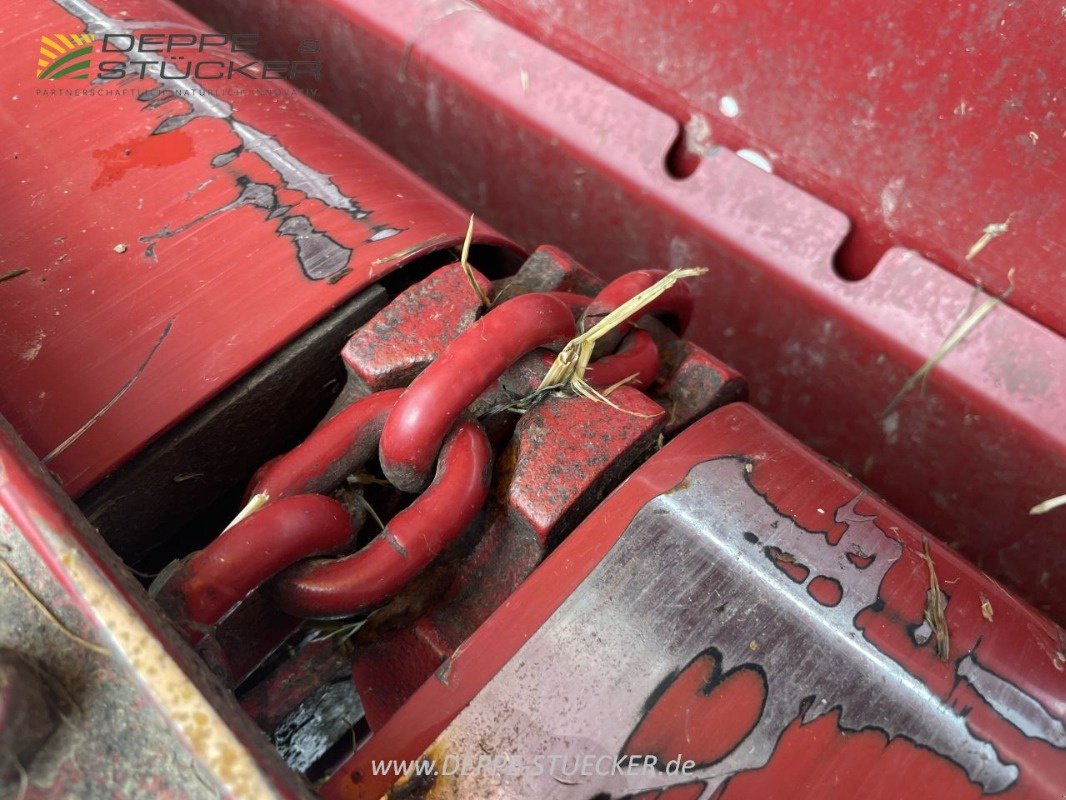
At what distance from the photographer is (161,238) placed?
43.3 inches

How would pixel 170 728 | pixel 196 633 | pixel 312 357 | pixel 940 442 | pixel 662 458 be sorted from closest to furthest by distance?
pixel 170 728
pixel 196 633
pixel 662 458
pixel 312 357
pixel 940 442

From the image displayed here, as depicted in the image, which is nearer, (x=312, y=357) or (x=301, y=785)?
(x=301, y=785)

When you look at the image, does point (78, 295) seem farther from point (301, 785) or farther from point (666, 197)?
→ point (666, 197)

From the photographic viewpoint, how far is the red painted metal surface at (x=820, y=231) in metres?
1.18

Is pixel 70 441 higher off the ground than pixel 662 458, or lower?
lower

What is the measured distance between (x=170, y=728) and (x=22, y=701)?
Result: 0.33 feet

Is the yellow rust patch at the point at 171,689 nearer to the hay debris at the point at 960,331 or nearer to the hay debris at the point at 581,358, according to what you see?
the hay debris at the point at 581,358

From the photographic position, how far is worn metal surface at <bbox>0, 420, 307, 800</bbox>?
58 cm

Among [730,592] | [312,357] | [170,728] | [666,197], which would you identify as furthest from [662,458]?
[666,197]

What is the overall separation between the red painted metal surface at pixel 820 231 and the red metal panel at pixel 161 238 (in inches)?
12.4

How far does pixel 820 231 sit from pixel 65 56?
1.10m

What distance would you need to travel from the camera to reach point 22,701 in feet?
1.96

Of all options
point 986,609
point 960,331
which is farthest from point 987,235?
point 986,609

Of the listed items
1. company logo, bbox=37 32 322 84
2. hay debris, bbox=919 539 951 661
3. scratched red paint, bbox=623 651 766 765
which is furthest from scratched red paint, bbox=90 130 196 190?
hay debris, bbox=919 539 951 661
